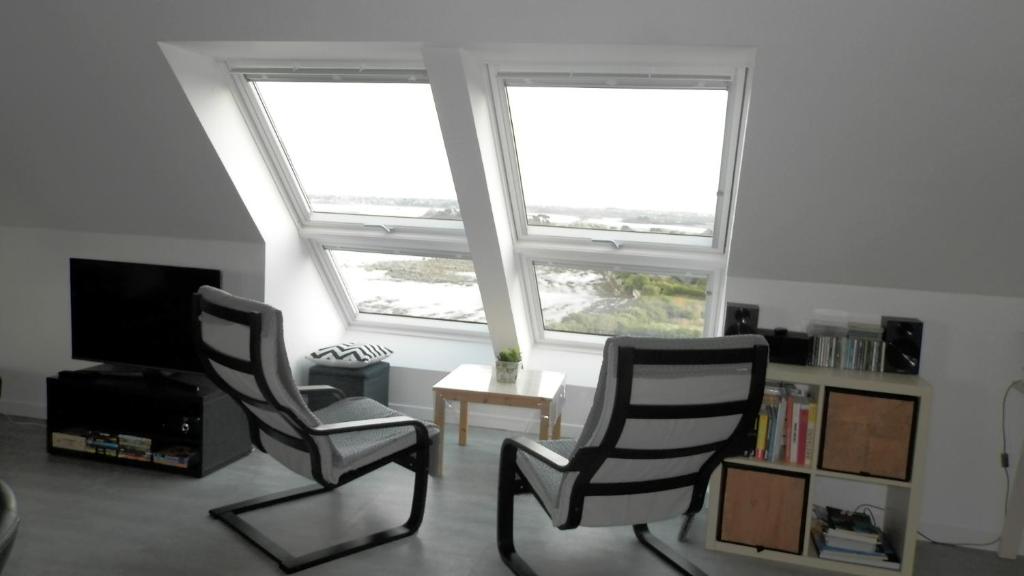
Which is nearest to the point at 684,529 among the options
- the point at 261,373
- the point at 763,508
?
the point at 763,508

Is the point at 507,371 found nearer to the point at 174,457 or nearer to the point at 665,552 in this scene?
the point at 665,552

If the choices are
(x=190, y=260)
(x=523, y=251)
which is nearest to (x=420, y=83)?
(x=523, y=251)

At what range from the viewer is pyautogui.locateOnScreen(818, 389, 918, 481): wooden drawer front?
10.9 ft

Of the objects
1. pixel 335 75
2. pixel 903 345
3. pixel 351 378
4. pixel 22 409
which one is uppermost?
pixel 335 75

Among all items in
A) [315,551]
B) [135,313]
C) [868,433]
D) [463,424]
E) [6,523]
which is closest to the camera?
[6,523]

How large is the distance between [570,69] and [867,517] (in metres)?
2.58

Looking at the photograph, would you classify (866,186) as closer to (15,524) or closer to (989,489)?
(989,489)

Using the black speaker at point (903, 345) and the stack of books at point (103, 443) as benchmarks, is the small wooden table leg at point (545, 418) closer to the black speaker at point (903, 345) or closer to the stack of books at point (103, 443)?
the black speaker at point (903, 345)

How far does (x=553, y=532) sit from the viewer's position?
359 cm

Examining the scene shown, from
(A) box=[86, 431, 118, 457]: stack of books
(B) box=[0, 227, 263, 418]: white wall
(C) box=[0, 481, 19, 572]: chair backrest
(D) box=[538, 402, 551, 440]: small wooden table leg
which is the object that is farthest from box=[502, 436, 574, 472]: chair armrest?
(B) box=[0, 227, 263, 418]: white wall

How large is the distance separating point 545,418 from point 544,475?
3.60 feet

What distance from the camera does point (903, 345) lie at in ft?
11.7

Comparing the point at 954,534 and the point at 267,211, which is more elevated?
the point at 267,211

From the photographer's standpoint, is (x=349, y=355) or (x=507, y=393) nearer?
(x=507, y=393)
